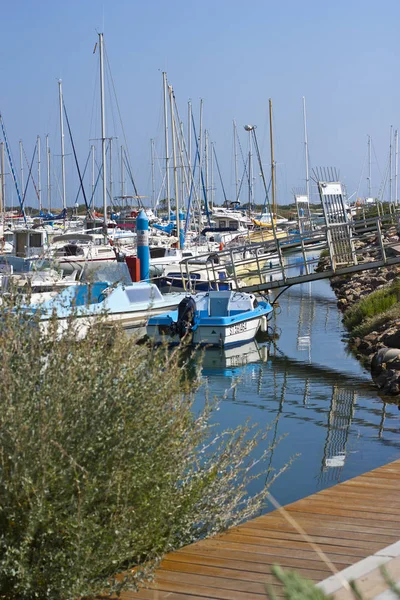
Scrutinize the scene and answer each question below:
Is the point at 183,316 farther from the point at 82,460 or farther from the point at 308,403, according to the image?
the point at 82,460

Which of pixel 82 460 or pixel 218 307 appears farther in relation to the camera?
pixel 218 307

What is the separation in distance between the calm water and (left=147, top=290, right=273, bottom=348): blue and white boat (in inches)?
16.9

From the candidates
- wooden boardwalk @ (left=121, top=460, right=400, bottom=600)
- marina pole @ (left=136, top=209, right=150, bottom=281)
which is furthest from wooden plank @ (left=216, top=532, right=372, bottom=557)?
marina pole @ (left=136, top=209, right=150, bottom=281)

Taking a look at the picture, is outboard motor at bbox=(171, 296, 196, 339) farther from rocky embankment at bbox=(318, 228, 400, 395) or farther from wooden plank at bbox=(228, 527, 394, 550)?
wooden plank at bbox=(228, 527, 394, 550)

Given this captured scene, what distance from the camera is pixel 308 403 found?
17062mm

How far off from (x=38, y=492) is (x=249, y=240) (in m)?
37.8

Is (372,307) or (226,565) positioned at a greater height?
(226,565)

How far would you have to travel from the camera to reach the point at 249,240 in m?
42.3

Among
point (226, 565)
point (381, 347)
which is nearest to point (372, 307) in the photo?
point (381, 347)

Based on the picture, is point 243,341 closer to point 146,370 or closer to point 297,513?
point 297,513

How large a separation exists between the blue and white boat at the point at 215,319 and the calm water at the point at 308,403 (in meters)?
0.43

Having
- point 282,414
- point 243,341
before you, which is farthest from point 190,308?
point 282,414

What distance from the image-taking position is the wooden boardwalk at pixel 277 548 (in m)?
5.58

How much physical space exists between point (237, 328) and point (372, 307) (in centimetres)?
467
